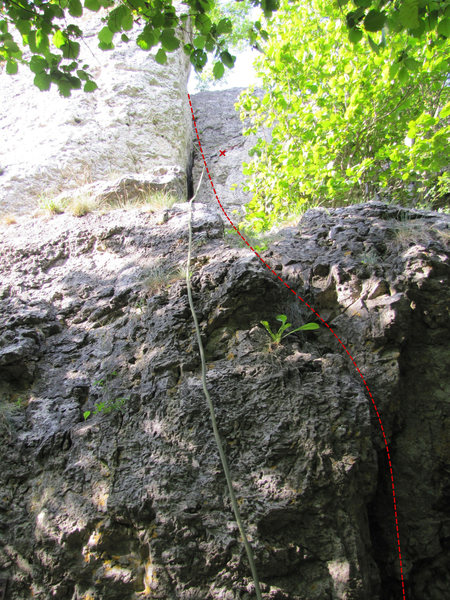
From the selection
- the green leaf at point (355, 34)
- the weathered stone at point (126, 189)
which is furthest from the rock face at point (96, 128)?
the green leaf at point (355, 34)

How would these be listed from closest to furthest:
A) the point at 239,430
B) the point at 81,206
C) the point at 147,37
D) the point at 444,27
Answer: the point at 239,430 → the point at 444,27 → the point at 147,37 → the point at 81,206

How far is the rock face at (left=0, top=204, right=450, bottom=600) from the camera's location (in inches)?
84.0

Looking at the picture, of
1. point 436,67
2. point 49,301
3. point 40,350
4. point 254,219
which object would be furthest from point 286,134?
point 40,350

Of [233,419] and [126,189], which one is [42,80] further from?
[233,419]

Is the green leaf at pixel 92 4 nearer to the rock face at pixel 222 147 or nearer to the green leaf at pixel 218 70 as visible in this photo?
the green leaf at pixel 218 70

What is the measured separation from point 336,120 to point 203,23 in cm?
321

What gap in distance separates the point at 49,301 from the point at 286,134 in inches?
189

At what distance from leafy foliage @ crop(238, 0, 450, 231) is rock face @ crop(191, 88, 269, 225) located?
2261 millimetres

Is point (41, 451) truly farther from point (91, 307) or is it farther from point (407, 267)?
point (407, 267)

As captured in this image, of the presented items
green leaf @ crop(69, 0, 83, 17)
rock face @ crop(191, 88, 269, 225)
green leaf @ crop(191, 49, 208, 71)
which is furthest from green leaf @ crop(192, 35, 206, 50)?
rock face @ crop(191, 88, 269, 225)

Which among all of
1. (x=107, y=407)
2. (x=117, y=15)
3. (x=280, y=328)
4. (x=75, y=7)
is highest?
(x=75, y=7)

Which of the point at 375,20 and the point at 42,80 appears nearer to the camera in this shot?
the point at 375,20

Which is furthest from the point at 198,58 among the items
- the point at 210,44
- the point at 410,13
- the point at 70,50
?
the point at 410,13

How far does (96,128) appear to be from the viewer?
304 inches
